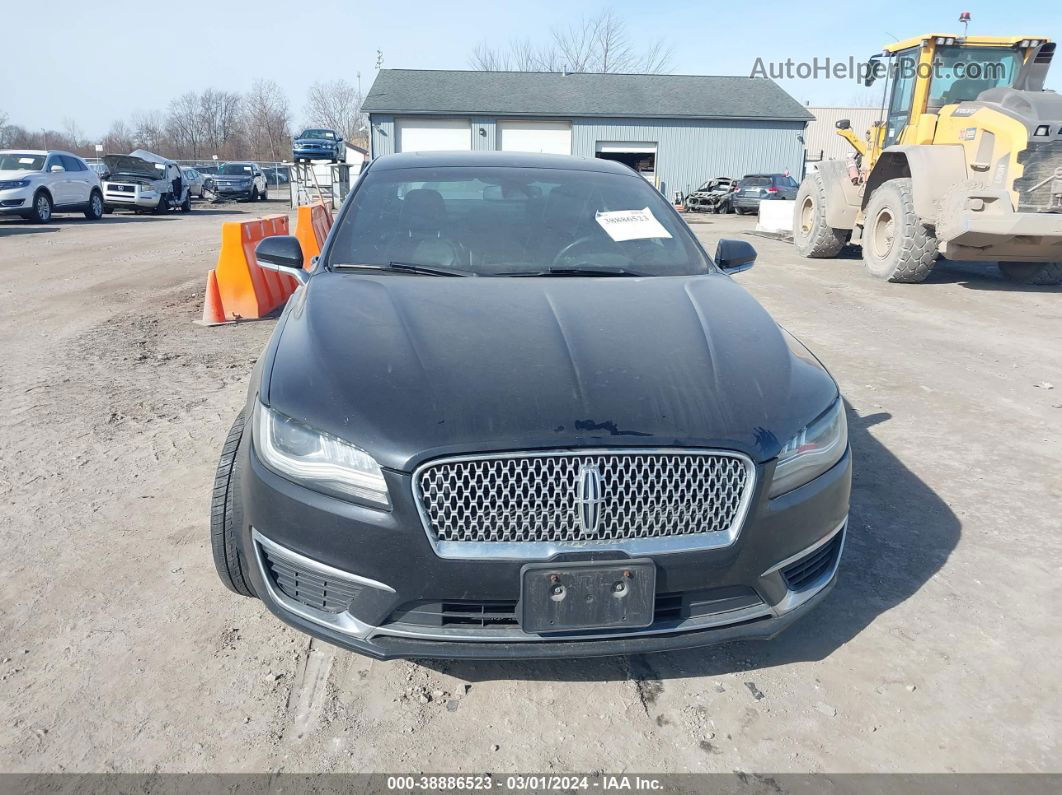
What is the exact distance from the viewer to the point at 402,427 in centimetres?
210

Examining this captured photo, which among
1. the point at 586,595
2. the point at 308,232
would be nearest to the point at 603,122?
the point at 308,232

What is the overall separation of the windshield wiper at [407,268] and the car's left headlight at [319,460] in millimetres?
1135

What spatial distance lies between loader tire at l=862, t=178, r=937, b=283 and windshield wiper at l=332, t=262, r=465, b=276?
27.9 feet

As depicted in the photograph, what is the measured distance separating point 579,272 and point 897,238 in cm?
851

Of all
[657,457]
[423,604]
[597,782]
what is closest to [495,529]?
[423,604]

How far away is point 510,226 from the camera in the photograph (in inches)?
139

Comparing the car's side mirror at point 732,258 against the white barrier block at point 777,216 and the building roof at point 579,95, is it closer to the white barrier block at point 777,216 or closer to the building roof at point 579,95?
the white barrier block at point 777,216

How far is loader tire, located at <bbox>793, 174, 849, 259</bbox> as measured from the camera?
1302 centimetres

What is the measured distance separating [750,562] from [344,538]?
3.70 ft

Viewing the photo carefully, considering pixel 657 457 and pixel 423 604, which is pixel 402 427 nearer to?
pixel 423 604

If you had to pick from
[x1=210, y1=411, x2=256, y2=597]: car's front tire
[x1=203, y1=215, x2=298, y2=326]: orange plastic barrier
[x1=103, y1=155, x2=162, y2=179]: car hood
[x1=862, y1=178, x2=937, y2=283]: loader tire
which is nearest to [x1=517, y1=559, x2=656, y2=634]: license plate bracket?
[x1=210, y1=411, x2=256, y2=597]: car's front tire

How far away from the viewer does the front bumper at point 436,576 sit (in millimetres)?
2047

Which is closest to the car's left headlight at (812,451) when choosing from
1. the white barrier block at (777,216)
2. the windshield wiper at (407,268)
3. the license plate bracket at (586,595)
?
the license plate bracket at (586,595)

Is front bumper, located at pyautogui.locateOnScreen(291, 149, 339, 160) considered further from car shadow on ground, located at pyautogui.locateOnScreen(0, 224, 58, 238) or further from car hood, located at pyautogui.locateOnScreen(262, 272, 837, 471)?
car hood, located at pyautogui.locateOnScreen(262, 272, 837, 471)
